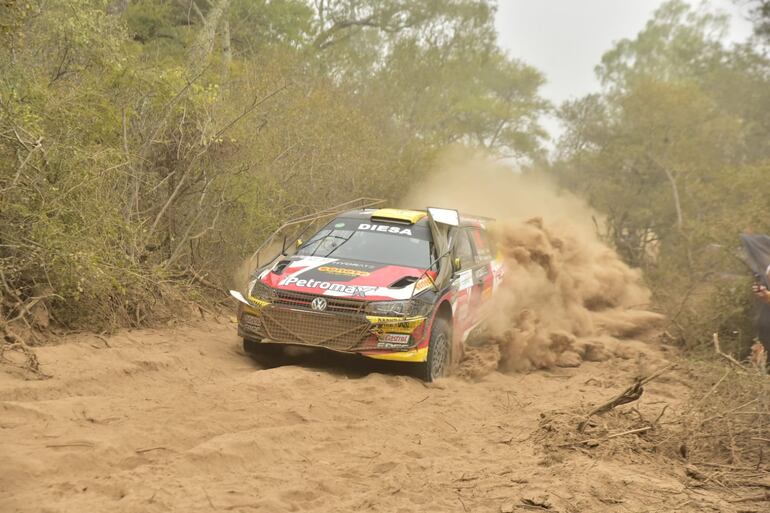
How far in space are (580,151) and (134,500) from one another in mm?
33700

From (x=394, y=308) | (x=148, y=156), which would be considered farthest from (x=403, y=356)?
(x=148, y=156)

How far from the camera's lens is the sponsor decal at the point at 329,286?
27.7 ft

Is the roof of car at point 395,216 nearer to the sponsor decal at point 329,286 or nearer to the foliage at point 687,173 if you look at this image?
the sponsor decal at point 329,286

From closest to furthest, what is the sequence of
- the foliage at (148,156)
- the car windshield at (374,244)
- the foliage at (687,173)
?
the foliage at (148,156) → the car windshield at (374,244) → the foliage at (687,173)

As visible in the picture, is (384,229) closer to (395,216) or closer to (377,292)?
(395,216)

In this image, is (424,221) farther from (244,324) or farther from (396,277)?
(244,324)

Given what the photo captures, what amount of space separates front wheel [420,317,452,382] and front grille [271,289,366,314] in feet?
2.82

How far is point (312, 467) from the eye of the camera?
5.49 metres

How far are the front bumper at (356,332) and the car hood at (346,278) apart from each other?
0.23 meters

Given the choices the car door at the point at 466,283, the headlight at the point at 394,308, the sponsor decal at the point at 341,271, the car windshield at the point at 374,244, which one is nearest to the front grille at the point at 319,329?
the headlight at the point at 394,308

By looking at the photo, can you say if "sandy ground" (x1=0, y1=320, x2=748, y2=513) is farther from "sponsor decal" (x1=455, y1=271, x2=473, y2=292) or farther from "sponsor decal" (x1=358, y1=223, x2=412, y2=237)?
"sponsor decal" (x1=358, y1=223, x2=412, y2=237)

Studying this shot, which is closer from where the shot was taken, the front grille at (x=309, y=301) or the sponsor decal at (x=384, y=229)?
the front grille at (x=309, y=301)

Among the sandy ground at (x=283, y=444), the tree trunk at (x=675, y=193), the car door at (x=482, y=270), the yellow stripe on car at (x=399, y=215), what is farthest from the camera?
the tree trunk at (x=675, y=193)

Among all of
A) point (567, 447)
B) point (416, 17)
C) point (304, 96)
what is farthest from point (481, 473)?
point (416, 17)
